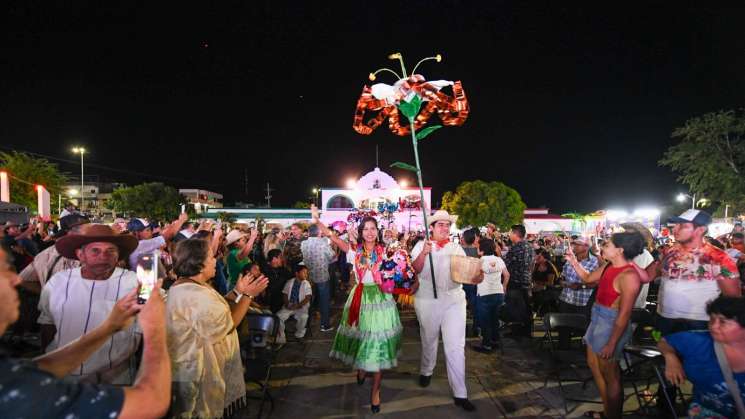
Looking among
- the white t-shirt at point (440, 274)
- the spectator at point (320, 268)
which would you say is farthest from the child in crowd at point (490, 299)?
the spectator at point (320, 268)

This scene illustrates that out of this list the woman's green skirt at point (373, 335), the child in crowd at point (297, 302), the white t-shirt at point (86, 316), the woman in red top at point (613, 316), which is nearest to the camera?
the white t-shirt at point (86, 316)

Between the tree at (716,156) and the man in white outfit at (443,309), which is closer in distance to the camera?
the man in white outfit at (443,309)

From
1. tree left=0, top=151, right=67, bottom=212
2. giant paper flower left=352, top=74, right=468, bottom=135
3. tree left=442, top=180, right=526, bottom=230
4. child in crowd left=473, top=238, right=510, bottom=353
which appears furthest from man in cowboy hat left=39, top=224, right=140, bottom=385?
tree left=442, top=180, right=526, bottom=230

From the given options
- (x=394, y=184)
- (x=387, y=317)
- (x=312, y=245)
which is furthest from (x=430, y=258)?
(x=394, y=184)

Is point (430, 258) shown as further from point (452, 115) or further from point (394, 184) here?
point (394, 184)

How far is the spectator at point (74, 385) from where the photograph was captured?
1121 mm

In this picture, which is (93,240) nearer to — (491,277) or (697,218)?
(491,277)

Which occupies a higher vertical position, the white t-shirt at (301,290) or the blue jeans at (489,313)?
the white t-shirt at (301,290)

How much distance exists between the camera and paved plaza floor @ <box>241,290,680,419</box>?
3.98 meters

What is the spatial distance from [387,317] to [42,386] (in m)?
3.19

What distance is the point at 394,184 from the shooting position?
156ft

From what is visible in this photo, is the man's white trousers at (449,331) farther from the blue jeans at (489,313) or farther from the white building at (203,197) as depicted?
the white building at (203,197)

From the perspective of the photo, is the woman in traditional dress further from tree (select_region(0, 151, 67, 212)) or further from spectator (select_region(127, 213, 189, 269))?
tree (select_region(0, 151, 67, 212))

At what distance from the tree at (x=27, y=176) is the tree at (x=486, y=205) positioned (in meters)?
39.3
